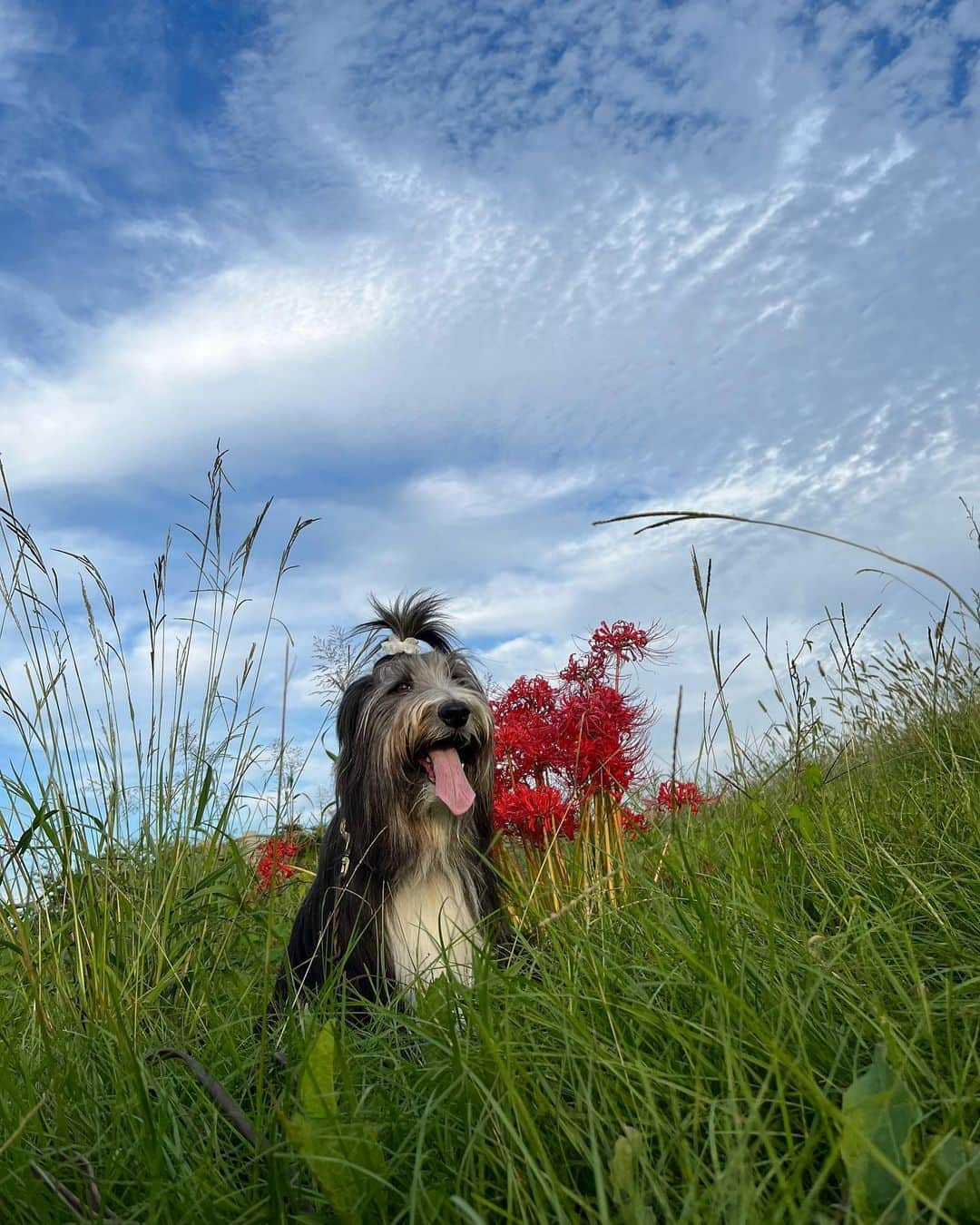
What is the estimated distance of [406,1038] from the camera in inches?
98.4

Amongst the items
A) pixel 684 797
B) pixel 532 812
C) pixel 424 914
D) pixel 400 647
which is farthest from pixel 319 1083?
pixel 684 797

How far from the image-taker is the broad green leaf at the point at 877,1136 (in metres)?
1.42

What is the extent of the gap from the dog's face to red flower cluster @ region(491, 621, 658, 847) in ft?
2.25

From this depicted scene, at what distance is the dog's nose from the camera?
173 inches

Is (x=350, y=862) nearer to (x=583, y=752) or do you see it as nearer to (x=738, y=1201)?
(x=583, y=752)

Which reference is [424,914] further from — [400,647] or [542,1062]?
[542,1062]

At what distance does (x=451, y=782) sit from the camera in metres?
4.42

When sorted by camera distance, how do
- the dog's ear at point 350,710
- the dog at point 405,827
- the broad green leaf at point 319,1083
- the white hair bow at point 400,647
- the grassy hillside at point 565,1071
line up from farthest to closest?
1. the white hair bow at point 400,647
2. the dog's ear at point 350,710
3. the dog at point 405,827
4. the broad green leaf at point 319,1083
5. the grassy hillside at point 565,1071

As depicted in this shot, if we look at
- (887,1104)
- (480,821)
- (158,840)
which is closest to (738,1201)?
(887,1104)

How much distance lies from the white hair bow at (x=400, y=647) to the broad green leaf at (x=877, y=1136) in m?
3.46

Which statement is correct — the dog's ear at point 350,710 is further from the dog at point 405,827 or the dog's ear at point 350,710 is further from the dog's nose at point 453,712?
the dog's nose at point 453,712

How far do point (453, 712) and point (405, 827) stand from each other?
0.50 metres

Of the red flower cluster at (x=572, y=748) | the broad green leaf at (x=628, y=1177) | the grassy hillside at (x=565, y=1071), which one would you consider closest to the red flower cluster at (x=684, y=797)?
the red flower cluster at (x=572, y=748)

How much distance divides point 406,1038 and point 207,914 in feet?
4.10
